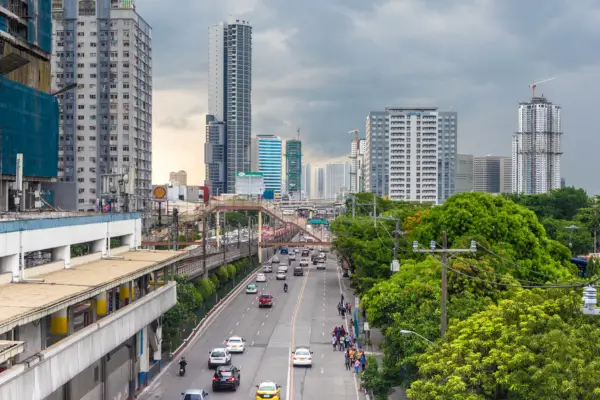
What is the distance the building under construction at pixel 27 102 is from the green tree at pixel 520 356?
117 ft

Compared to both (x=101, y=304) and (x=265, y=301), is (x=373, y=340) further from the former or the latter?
(x=101, y=304)

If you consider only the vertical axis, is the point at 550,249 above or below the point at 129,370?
above

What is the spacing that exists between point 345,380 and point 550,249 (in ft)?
63.2

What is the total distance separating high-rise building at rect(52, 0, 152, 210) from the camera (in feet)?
393

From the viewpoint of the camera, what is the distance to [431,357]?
2467 centimetres

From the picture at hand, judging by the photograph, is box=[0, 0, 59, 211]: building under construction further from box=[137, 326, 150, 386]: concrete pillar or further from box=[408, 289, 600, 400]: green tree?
box=[408, 289, 600, 400]: green tree

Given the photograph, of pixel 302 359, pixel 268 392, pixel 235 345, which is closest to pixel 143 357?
pixel 268 392

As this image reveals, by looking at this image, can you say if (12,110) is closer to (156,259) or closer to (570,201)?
(156,259)

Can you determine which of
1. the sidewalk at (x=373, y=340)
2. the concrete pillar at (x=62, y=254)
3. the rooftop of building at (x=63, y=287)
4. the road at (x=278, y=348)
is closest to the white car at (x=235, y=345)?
the road at (x=278, y=348)

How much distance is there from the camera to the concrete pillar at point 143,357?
1449 inches

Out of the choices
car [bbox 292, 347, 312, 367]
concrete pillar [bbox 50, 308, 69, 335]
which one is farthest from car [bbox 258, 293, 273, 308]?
concrete pillar [bbox 50, 308, 69, 335]

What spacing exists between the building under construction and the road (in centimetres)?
1781

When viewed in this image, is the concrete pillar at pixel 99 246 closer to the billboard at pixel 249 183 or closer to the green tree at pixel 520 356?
the green tree at pixel 520 356

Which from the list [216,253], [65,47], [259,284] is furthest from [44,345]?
[65,47]
